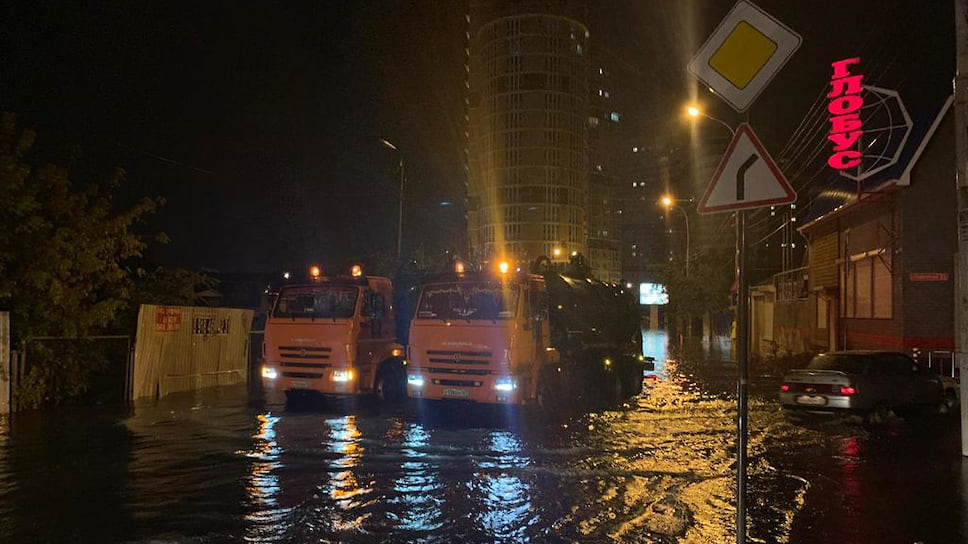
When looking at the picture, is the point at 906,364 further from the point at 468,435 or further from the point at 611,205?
the point at 611,205

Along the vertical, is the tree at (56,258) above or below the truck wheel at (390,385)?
above

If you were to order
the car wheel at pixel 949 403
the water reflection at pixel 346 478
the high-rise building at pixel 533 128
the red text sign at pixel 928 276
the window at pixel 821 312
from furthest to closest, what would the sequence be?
the high-rise building at pixel 533 128 → the window at pixel 821 312 → the red text sign at pixel 928 276 → the car wheel at pixel 949 403 → the water reflection at pixel 346 478

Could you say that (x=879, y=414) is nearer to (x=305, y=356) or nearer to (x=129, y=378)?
(x=305, y=356)

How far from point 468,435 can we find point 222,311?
9544 millimetres

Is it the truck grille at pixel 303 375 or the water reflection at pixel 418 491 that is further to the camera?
the truck grille at pixel 303 375

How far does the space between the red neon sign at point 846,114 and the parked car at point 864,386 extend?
7605mm

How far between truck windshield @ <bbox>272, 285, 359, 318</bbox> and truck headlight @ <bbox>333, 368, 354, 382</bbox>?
111 centimetres

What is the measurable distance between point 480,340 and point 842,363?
22.7 feet

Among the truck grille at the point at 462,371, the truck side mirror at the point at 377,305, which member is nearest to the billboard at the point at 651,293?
the truck side mirror at the point at 377,305

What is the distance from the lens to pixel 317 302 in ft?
52.1

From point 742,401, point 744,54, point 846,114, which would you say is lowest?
point 742,401

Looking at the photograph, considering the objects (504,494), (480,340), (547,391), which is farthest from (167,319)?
(504,494)

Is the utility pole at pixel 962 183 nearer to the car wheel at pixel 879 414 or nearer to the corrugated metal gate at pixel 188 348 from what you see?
the car wheel at pixel 879 414

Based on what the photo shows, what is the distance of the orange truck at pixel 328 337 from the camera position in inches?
602
